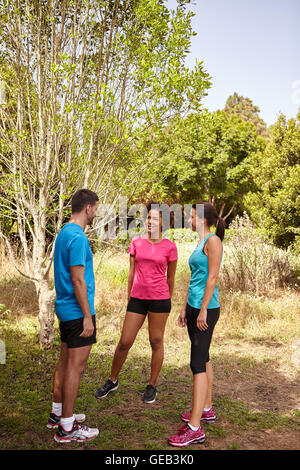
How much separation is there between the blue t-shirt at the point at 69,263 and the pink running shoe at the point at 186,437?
1246 millimetres

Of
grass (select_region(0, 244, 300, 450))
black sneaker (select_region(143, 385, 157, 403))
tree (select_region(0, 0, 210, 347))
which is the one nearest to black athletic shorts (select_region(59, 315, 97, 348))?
grass (select_region(0, 244, 300, 450))

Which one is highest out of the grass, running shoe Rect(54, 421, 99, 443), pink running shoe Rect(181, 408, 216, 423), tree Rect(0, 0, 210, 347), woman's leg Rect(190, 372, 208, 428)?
tree Rect(0, 0, 210, 347)

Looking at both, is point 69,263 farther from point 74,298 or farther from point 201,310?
point 201,310

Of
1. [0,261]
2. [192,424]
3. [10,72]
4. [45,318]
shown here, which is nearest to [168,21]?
[10,72]

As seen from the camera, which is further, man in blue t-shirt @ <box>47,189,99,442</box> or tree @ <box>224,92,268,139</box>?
tree @ <box>224,92,268,139</box>

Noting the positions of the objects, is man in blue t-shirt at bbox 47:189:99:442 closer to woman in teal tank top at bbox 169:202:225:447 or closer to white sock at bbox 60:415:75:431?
white sock at bbox 60:415:75:431

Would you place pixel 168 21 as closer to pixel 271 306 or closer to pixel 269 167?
pixel 269 167

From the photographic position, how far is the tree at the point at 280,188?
7848mm

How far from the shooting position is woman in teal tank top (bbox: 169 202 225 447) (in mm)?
3012

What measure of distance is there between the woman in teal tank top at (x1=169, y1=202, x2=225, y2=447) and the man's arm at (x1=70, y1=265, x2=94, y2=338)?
87 cm

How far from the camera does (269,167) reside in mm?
8609

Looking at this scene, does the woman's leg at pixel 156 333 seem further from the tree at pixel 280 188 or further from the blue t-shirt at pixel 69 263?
the tree at pixel 280 188

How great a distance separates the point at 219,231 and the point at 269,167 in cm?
586

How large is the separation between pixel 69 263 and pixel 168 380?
7.98 ft
